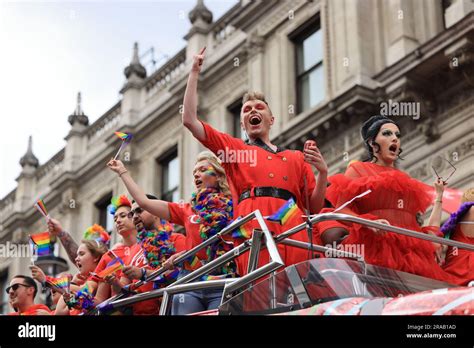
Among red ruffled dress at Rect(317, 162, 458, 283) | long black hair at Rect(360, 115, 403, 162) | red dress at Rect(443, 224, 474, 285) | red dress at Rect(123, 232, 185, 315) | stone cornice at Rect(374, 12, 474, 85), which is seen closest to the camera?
red ruffled dress at Rect(317, 162, 458, 283)

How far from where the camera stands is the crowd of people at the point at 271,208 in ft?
24.8

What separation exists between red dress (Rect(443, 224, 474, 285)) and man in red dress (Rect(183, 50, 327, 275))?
115 centimetres

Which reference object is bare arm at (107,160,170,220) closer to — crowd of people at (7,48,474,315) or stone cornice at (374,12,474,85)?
crowd of people at (7,48,474,315)

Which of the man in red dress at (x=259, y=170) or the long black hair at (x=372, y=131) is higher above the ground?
the long black hair at (x=372, y=131)

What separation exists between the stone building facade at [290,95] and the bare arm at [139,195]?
863 centimetres

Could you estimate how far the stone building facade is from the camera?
17.9m

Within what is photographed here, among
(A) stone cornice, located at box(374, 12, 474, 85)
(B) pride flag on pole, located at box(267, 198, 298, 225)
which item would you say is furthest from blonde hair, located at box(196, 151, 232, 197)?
(A) stone cornice, located at box(374, 12, 474, 85)

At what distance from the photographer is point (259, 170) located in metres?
7.71

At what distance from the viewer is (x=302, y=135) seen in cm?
2006

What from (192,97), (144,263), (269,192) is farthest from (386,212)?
(144,263)

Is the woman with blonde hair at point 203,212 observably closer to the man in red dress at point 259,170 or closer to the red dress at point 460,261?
the man in red dress at point 259,170

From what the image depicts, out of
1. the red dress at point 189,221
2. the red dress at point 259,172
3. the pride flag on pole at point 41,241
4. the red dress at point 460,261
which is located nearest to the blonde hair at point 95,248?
the pride flag on pole at point 41,241

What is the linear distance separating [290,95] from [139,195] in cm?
1350
